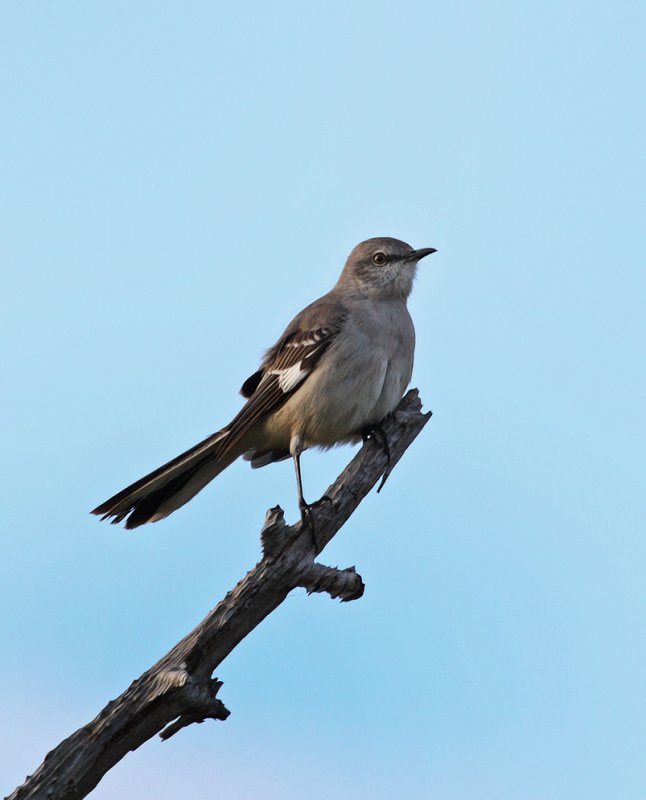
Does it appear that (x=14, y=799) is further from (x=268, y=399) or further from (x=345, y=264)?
(x=345, y=264)

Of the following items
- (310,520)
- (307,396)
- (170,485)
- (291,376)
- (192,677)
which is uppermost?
(291,376)

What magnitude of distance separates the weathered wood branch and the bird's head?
3223 mm

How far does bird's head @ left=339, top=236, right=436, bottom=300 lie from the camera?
29.7 feet

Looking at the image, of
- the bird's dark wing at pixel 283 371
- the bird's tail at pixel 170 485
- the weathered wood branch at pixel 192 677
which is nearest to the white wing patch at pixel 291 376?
the bird's dark wing at pixel 283 371

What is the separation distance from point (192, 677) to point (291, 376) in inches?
126

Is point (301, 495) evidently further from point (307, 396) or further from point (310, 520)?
point (307, 396)

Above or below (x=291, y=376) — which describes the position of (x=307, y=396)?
below

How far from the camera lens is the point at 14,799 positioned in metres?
5.22

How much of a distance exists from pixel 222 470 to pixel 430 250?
2.70m

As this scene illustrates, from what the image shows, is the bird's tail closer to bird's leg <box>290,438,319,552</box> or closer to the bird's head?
bird's leg <box>290,438,319,552</box>

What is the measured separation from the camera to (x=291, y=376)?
8258 mm

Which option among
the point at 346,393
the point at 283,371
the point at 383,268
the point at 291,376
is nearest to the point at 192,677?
the point at 346,393

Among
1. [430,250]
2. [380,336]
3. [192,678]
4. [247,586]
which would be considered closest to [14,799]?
[192,678]

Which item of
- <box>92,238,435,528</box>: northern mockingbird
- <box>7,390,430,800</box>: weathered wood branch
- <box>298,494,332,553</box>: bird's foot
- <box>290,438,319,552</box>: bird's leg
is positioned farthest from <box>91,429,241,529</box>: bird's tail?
<box>7,390,430,800</box>: weathered wood branch
